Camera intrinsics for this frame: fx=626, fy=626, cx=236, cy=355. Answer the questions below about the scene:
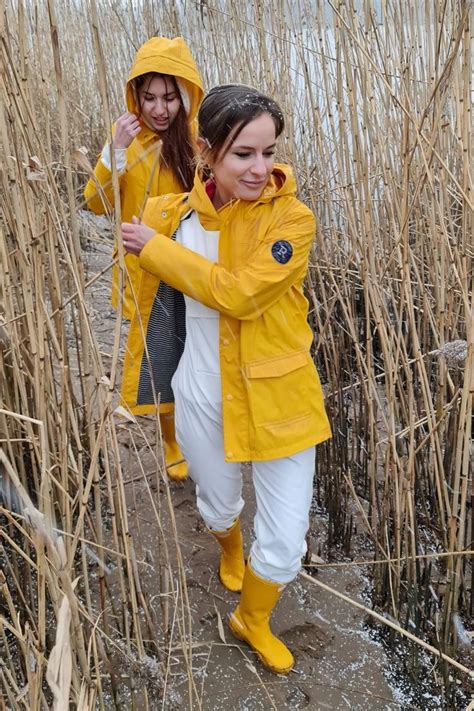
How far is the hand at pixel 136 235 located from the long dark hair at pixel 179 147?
0.52 metres

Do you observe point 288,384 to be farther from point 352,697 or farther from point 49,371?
point 352,697

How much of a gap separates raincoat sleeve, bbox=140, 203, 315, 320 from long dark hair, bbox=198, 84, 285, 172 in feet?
0.55

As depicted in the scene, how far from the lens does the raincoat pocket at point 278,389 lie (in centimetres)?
112

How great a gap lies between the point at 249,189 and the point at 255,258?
0.40 feet

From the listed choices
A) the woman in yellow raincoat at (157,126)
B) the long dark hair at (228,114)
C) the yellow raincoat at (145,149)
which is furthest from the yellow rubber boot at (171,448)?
the long dark hair at (228,114)

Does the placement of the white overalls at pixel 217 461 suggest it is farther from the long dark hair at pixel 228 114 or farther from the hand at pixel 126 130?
the hand at pixel 126 130

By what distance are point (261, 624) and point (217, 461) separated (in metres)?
0.36

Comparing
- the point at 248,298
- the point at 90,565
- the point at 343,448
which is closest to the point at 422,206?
the point at 343,448

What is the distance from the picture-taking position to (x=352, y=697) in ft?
4.12

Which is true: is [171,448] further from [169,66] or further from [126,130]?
[169,66]

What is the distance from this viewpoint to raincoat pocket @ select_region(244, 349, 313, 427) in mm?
1117

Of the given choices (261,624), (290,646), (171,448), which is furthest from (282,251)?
(171,448)

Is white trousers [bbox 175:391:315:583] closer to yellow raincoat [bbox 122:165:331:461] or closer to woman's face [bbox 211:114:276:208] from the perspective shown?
yellow raincoat [bbox 122:165:331:461]

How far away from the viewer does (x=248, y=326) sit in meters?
1.12
